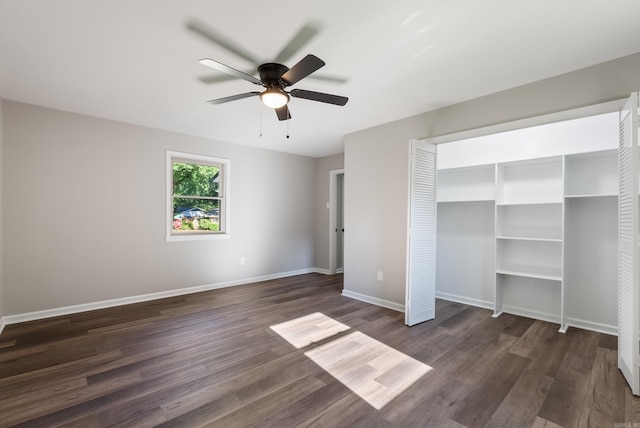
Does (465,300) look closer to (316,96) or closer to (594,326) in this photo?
(594,326)

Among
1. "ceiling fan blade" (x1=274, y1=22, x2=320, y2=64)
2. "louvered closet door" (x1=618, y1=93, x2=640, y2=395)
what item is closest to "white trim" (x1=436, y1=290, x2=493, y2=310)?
"louvered closet door" (x1=618, y1=93, x2=640, y2=395)

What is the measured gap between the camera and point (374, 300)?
4.11 m

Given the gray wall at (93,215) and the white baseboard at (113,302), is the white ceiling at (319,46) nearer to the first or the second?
the gray wall at (93,215)

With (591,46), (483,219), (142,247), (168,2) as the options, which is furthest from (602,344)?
(142,247)

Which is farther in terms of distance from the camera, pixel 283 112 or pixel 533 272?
pixel 533 272

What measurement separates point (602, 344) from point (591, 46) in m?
2.72

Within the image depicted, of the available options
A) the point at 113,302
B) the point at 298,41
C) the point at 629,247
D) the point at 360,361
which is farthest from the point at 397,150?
the point at 113,302

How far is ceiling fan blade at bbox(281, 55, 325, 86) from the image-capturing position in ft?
6.05

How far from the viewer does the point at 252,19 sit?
1865 mm

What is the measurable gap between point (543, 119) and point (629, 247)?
128cm

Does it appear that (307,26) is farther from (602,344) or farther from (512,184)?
(602,344)

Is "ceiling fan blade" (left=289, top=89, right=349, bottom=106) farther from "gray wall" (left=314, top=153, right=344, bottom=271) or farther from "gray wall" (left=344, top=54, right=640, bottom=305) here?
"gray wall" (left=314, top=153, right=344, bottom=271)

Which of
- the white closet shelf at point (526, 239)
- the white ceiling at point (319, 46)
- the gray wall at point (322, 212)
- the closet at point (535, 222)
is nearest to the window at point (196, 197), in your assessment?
the white ceiling at point (319, 46)

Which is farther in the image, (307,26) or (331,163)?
(331,163)
